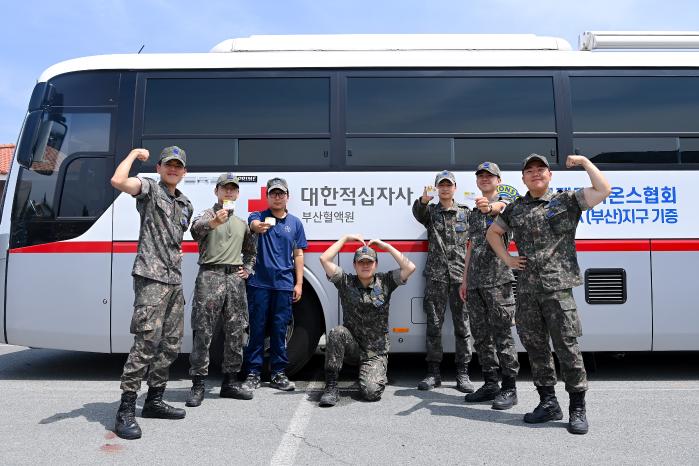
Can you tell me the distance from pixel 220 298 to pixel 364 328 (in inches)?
54.7

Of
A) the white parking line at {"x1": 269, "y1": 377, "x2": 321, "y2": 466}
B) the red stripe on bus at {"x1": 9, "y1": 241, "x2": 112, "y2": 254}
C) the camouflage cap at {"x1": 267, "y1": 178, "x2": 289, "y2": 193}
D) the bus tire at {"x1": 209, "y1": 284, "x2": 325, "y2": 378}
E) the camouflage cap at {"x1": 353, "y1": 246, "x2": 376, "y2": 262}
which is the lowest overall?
the white parking line at {"x1": 269, "y1": 377, "x2": 321, "y2": 466}

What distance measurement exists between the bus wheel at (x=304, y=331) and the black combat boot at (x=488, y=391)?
1.68m

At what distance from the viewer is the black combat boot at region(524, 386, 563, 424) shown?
4418mm

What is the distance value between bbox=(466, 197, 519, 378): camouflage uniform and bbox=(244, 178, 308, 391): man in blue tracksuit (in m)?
1.66

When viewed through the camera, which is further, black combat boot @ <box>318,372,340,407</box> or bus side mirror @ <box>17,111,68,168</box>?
bus side mirror @ <box>17,111,68,168</box>

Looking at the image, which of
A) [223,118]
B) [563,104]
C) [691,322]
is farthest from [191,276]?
[691,322]

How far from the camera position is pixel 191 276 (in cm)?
570

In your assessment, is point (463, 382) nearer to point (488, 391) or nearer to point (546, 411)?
point (488, 391)

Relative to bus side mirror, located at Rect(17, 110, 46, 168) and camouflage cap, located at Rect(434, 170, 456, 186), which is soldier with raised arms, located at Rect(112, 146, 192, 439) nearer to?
bus side mirror, located at Rect(17, 110, 46, 168)

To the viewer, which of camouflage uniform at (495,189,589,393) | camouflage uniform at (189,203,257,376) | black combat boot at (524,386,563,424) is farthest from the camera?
camouflage uniform at (189,203,257,376)

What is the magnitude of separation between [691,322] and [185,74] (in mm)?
5765

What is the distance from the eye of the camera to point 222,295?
16.4ft

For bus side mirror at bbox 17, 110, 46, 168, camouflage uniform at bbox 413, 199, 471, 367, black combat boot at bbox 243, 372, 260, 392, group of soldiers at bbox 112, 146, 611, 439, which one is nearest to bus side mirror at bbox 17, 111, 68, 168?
bus side mirror at bbox 17, 110, 46, 168

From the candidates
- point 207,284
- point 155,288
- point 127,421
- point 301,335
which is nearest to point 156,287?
point 155,288
